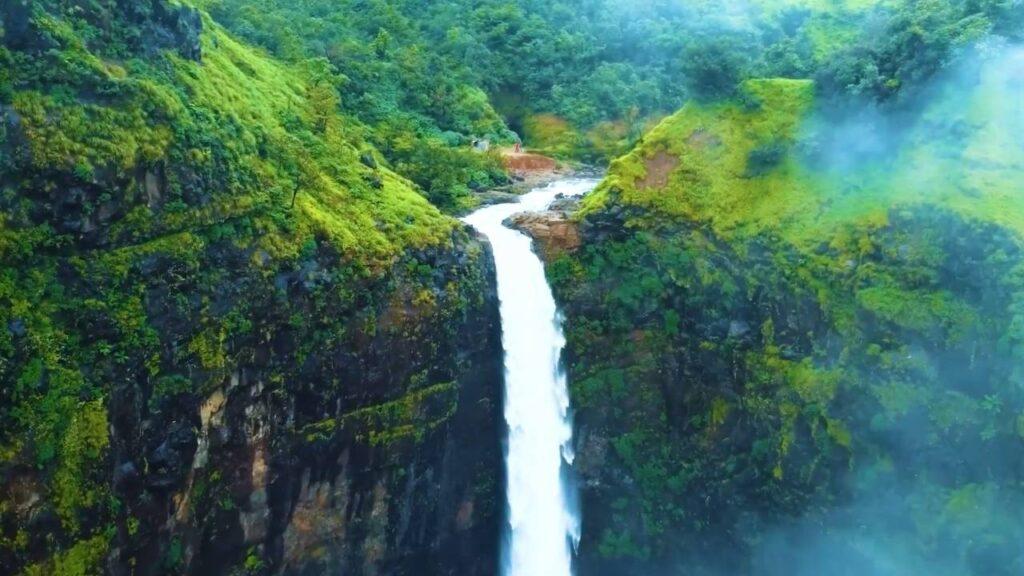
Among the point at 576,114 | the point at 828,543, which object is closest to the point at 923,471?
the point at 828,543

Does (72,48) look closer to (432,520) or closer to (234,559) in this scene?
(234,559)

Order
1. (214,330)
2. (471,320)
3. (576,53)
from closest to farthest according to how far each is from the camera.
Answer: (214,330) < (471,320) < (576,53)

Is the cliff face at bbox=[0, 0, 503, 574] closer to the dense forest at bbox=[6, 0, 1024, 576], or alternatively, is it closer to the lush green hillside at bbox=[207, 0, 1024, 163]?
the dense forest at bbox=[6, 0, 1024, 576]

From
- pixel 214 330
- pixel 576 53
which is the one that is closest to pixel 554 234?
pixel 214 330

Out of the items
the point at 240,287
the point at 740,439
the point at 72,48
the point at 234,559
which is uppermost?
the point at 72,48

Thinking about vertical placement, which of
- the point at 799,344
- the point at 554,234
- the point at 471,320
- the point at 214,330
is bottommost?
the point at 214,330

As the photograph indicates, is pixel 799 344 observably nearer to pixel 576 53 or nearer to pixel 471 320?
pixel 471 320

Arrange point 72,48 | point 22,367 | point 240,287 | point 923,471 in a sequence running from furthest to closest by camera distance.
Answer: point 923,471
point 240,287
point 72,48
point 22,367
